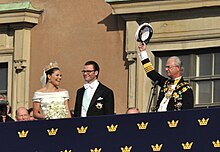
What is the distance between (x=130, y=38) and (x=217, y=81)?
1.44 meters

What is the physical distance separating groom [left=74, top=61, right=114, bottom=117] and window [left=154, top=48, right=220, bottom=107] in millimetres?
3234

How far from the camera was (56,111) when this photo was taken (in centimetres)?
1822

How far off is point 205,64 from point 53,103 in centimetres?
373

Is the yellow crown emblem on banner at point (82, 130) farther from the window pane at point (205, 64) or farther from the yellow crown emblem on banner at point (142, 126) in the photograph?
the window pane at point (205, 64)

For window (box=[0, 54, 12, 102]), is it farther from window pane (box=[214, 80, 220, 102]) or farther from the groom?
the groom

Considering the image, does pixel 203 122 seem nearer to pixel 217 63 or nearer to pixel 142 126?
pixel 142 126

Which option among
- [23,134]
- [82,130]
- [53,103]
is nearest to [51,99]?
[53,103]

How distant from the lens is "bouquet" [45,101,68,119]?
18172mm

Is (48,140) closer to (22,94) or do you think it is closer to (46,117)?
(46,117)

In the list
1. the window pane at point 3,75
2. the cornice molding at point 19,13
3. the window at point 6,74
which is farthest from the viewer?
the window pane at point 3,75

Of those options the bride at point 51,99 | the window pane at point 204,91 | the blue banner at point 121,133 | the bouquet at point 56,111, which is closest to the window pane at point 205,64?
the window pane at point 204,91

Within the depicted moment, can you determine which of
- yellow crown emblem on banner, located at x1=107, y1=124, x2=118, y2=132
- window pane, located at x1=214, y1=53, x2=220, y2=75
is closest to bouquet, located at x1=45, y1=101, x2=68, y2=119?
yellow crown emblem on banner, located at x1=107, y1=124, x2=118, y2=132

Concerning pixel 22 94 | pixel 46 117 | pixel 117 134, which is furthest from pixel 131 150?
pixel 22 94

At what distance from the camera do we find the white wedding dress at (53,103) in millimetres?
18189
